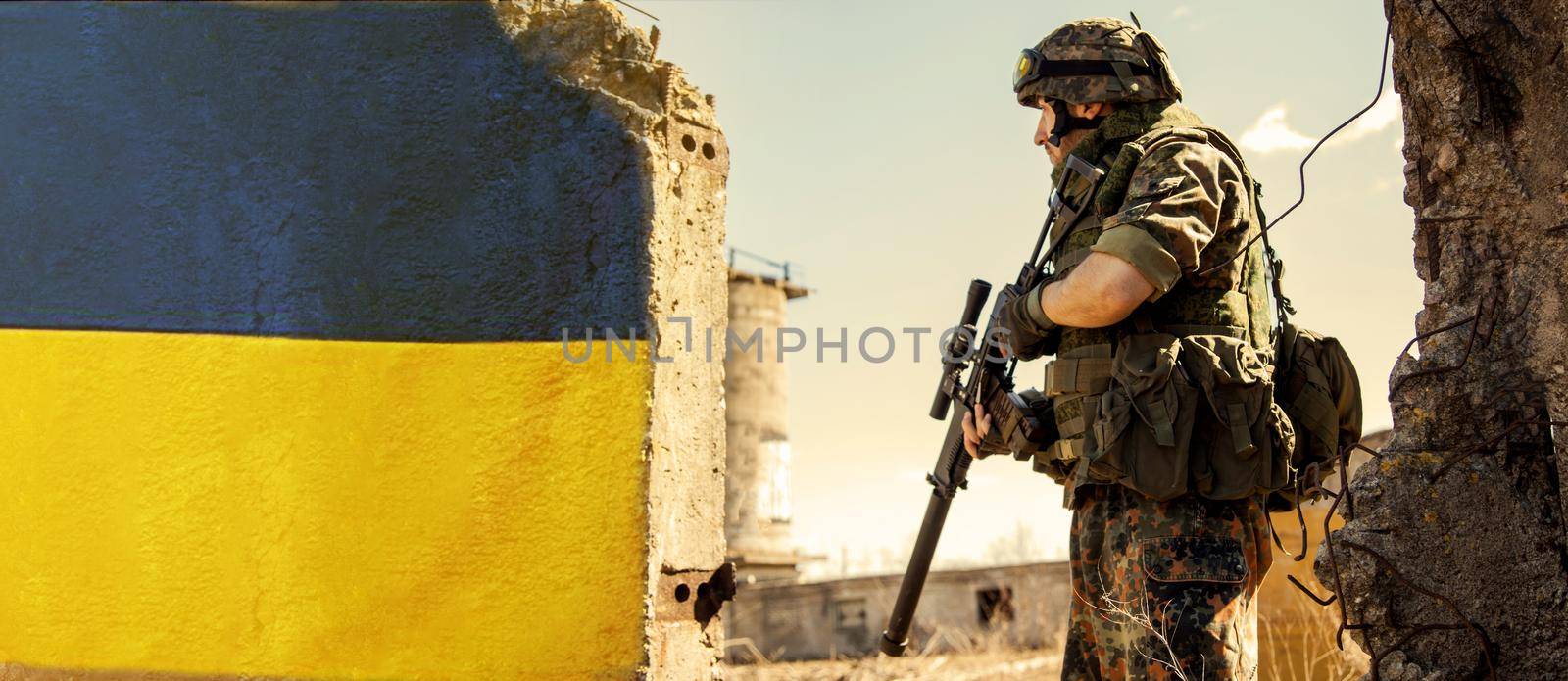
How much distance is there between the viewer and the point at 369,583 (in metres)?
3.06

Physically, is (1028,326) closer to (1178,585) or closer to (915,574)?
(1178,585)

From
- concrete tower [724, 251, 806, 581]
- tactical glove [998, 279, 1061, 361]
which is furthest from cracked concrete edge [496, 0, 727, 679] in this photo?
concrete tower [724, 251, 806, 581]

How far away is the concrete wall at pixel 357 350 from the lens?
9.96 feet

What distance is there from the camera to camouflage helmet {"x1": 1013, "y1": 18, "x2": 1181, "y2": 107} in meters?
2.74

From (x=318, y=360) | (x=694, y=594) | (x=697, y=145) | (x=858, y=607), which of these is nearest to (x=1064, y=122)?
(x=697, y=145)

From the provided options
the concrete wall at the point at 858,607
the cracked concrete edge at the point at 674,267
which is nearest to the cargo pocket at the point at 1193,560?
the cracked concrete edge at the point at 674,267

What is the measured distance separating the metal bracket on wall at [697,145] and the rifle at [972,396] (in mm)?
820

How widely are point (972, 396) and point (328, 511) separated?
1664 millimetres

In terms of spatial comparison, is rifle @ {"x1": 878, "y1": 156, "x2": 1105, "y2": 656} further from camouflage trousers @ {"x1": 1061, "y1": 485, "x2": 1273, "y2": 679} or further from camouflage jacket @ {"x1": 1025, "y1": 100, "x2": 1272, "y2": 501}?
camouflage trousers @ {"x1": 1061, "y1": 485, "x2": 1273, "y2": 679}

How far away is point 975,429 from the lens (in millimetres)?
2961

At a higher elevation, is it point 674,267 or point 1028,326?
point 674,267

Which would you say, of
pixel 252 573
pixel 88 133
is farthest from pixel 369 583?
pixel 88 133

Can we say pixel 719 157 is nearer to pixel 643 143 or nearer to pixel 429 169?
pixel 643 143

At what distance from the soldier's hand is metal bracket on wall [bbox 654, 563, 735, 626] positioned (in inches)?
26.9
